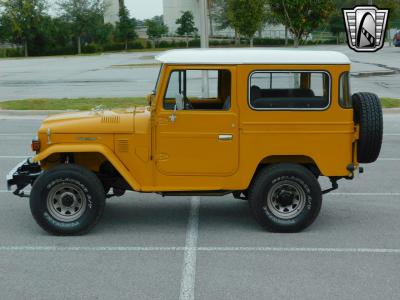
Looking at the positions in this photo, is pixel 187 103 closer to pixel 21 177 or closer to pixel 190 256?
pixel 190 256

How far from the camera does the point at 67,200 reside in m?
6.81

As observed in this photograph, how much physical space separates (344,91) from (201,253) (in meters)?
2.31

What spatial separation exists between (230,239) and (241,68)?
1826 mm

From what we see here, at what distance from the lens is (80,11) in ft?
247

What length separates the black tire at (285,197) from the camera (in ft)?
22.3

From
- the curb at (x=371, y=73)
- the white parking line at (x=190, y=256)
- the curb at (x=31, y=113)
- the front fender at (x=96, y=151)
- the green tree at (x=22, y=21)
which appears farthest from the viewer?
the green tree at (x=22, y=21)

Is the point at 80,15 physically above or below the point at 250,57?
above

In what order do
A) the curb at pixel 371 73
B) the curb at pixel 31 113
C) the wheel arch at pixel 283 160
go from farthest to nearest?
the curb at pixel 371 73 < the curb at pixel 31 113 < the wheel arch at pixel 283 160

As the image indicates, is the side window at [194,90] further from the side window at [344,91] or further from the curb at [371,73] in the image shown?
the curb at [371,73]

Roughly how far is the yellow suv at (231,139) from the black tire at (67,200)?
11 mm

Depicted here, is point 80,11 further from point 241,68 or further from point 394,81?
Answer: point 241,68

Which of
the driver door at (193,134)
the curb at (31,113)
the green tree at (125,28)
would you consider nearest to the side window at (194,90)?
the driver door at (193,134)

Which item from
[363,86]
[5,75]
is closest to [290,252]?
[363,86]

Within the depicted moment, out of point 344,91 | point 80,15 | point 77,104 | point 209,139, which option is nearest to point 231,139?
point 209,139
